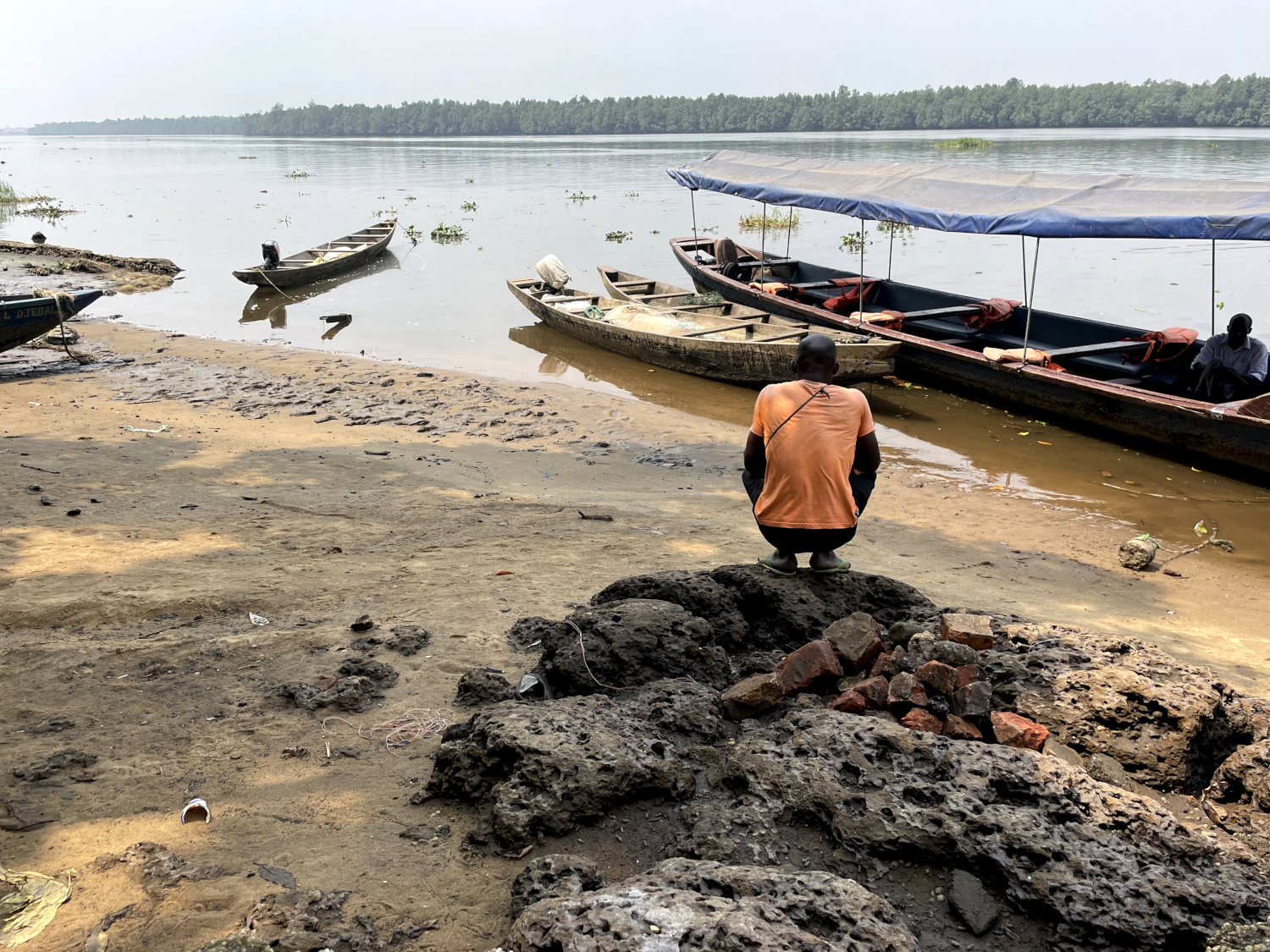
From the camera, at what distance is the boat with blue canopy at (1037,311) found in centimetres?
870

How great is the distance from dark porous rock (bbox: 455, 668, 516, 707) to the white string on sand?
3.5 inches

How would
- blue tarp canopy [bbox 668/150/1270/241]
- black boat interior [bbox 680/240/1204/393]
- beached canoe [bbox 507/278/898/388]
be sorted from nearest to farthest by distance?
blue tarp canopy [bbox 668/150/1270/241], black boat interior [bbox 680/240/1204/393], beached canoe [bbox 507/278/898/388]

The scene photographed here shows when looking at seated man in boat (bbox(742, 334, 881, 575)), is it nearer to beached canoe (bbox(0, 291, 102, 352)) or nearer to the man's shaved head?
the man's shaved head

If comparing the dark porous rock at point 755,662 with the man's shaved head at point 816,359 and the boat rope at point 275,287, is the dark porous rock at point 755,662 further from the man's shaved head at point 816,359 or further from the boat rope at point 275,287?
the boat rope at point 275,287

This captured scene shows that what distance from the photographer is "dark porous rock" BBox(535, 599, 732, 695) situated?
3.60m

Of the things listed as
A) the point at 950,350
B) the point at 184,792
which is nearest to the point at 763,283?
the point at 950,350

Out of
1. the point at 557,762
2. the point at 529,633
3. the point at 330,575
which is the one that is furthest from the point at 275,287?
the point at 557,762

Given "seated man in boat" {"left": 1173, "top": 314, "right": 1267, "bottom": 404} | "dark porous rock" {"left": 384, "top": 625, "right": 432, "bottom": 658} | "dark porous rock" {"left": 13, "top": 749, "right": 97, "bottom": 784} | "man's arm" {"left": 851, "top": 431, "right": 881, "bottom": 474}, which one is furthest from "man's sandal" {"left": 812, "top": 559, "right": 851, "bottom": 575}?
"seated man in boat" {"left": 1173, "top": 314, "right": 1267, "bottom": 404}

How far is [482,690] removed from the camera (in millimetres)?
3695

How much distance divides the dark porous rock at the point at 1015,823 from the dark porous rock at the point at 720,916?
0.39 meters

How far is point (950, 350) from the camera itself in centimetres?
1109

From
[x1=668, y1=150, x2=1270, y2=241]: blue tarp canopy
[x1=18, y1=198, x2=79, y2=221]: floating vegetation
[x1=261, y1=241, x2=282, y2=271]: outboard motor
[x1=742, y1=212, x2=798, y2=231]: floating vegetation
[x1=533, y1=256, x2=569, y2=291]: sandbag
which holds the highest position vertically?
[x1=18, y1=198, x2=79, y2=221]: floating vegetation

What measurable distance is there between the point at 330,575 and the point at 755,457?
266cm

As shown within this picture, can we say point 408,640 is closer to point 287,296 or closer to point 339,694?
point 339,694
